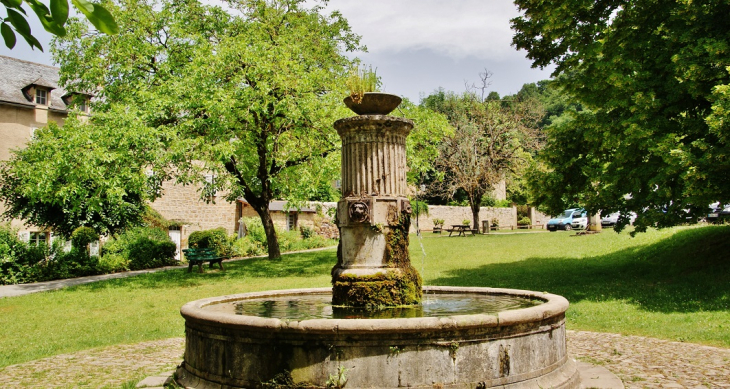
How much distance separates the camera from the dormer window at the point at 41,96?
3041 centimetres

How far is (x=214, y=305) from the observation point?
779cm

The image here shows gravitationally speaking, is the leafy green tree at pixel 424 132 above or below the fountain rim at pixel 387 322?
above

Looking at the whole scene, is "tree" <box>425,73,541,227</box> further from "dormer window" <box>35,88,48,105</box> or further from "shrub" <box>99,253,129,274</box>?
"dormer window" <box>35,88,48,105</box>

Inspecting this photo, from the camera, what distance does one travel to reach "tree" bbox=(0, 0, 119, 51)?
208cm

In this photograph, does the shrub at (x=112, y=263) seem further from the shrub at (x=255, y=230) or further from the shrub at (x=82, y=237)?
the shrub at (x=255, y=230)

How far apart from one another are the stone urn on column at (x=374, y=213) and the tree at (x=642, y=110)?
621 centimetres

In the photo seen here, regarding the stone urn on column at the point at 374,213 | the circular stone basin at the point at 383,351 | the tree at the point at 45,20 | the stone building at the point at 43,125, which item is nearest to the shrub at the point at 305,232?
the stone building at the point at 43,125

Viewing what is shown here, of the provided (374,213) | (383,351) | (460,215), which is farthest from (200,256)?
(460,215)

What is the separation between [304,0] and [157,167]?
11.7 m

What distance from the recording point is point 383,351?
189 inches

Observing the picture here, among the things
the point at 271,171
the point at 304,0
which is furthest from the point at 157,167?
the point at 304,0

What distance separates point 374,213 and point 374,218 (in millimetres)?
65

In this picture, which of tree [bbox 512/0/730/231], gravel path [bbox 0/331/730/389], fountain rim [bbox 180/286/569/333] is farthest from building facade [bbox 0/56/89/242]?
fountain rim [bbox 180/286/569/333]

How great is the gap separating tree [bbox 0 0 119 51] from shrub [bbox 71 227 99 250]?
21753mm
